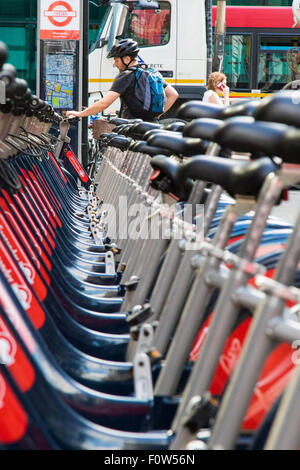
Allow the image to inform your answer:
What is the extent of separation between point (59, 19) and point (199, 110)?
28.8ft

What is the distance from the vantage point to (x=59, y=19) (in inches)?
431

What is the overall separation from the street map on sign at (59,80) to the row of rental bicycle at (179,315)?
765 centimetres

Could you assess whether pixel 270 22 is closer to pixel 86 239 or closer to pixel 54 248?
pixel 86 239

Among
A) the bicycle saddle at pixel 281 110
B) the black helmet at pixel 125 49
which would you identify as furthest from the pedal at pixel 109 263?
the bicycle saddle at pixel 281 110

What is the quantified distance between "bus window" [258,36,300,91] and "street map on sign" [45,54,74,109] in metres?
7.89

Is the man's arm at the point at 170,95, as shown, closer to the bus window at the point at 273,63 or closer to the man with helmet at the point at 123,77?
the man with helmet at the point at 123,77

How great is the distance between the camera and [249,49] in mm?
18312

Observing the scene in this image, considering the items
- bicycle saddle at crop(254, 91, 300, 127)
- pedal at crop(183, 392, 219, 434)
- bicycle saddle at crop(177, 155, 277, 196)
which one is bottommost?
pedal at crop(183, 392, 219, 434)

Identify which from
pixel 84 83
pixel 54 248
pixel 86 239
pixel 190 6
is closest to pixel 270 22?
pixel 190 6

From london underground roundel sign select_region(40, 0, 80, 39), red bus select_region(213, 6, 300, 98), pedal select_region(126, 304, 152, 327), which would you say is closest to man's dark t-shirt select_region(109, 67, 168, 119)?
pedal select_region(126, 304, 152, 327)

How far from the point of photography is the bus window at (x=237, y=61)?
18219 mm

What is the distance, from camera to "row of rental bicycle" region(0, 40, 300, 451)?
152cm

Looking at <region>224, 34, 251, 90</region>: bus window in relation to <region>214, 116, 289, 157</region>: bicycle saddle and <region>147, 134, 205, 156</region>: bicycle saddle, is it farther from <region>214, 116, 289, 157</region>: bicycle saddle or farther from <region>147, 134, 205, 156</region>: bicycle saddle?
<region>214, 116, 289, 157</region>: bicycle saddle
